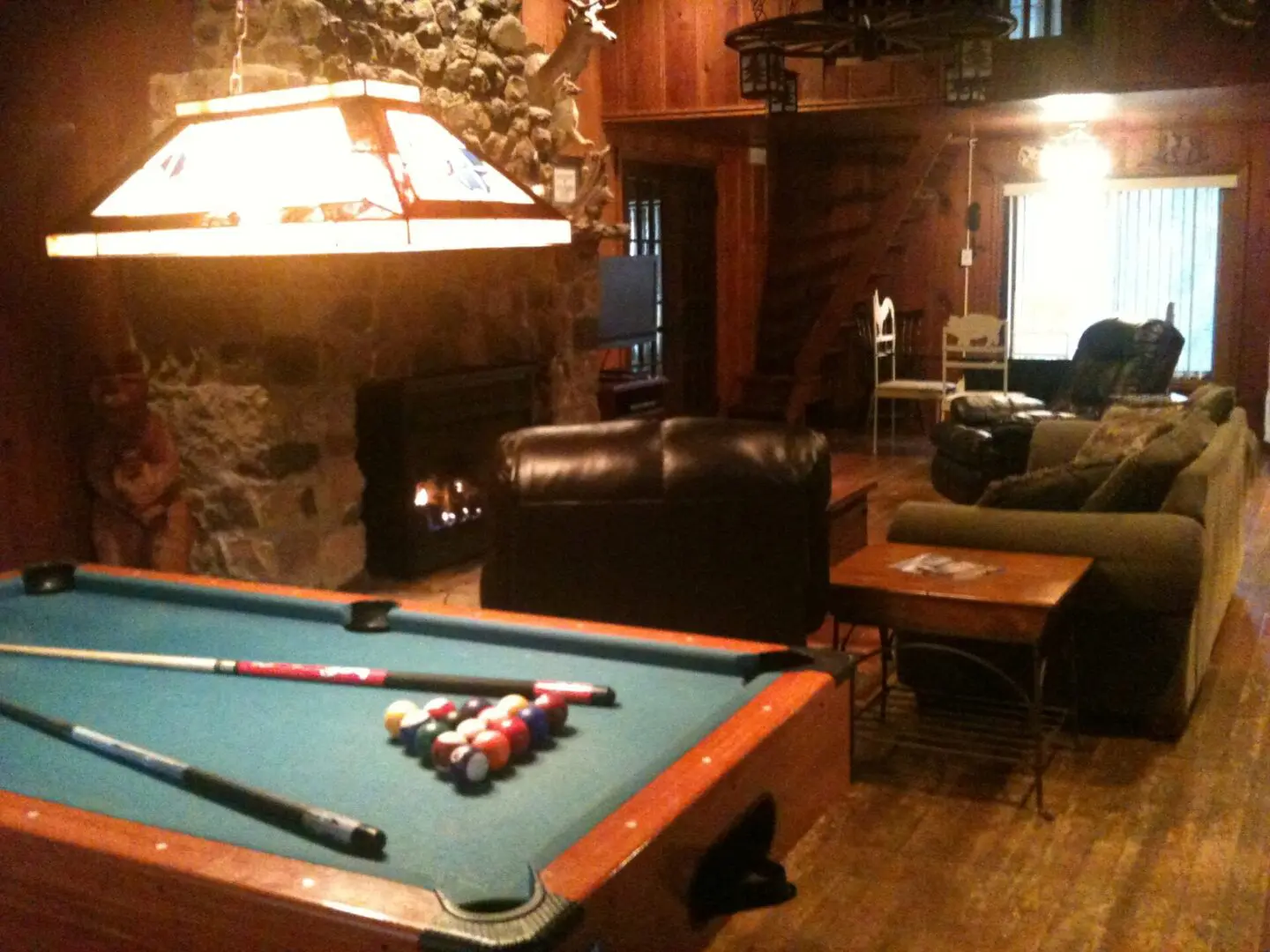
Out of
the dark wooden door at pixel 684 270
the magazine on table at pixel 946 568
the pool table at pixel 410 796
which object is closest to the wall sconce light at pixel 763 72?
the magazine on table at pixel 946 568

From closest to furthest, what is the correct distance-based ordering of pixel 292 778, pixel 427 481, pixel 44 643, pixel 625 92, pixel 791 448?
pixel 292 778
pixel 44 643
pixel 791 448
pixel 427 481
pixel 625 92

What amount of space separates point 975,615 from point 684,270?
571cm

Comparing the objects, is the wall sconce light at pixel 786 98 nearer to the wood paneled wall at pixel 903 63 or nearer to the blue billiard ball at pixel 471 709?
the wood paneled wall at pixel 903 63

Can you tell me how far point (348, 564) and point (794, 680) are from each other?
307 cm

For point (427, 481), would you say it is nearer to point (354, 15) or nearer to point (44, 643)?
point (354, 15)

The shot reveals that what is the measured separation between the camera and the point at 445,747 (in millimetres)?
1654

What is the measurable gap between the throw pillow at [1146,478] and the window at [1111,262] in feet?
17.2

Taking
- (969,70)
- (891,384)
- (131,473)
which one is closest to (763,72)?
(969,70)

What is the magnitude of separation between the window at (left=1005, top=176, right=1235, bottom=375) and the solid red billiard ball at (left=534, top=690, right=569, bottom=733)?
25.5 ft

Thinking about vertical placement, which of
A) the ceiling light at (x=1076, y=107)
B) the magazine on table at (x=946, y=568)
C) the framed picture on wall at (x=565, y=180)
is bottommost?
the magazine on table at (x=946, y=568)

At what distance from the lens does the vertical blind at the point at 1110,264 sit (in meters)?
8.72

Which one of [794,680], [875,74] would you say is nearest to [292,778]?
[794,680]

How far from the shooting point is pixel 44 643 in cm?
232

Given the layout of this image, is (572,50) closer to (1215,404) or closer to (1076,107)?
(1215,404)
